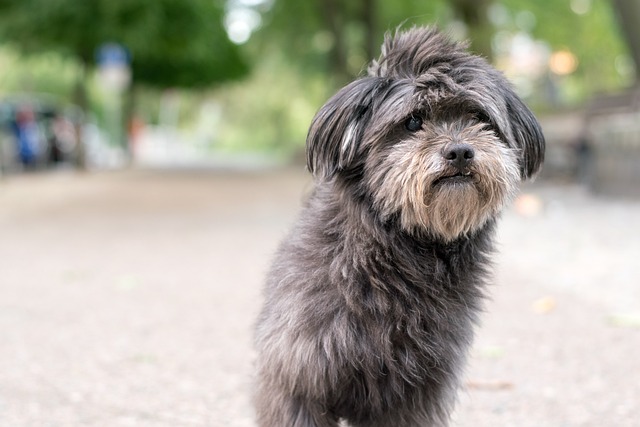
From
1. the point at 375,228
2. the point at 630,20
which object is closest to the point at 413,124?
the point at 375,228

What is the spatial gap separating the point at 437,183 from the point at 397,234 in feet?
0.87

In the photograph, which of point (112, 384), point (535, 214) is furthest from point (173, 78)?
point (112, 384)

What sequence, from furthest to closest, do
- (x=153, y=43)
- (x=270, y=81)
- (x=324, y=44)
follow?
(x=270, y=81) < (x=324, y=44) < (x=153, y=43)

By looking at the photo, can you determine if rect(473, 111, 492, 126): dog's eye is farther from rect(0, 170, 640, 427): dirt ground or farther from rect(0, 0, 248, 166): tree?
rect(0, 0, 248, 166): tree

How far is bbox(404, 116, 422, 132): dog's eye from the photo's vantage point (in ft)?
11.7

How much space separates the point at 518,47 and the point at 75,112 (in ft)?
61.4

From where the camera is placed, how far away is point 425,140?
3.48m

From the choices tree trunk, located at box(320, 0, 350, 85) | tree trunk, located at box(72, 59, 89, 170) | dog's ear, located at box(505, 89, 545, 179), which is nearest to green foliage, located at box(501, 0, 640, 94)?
tree trunk, located at box(320, 0, 350, 85)

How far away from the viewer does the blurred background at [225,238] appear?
5723 millimetres

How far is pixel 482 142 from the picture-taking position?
3506mm

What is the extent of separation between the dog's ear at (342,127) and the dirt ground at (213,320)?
1082 mm

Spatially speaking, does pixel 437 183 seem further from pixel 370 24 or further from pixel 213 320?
pixel 370 24

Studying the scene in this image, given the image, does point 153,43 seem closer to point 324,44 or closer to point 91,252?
point 91,252

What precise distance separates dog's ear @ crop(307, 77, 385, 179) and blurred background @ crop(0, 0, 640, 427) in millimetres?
693
